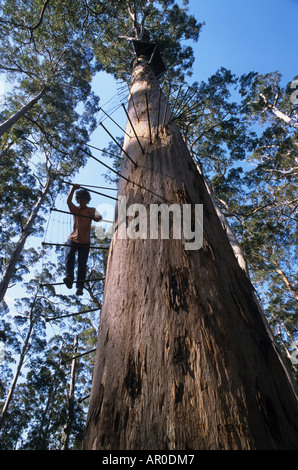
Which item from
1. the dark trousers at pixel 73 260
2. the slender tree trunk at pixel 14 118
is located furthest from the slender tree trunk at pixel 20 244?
the dark trousers at pixel 73 260

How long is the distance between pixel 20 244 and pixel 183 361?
34.3 feet

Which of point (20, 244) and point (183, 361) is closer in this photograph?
point (183, 361)

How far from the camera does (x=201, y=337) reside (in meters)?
0.75

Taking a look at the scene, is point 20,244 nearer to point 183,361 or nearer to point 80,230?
point 80,230

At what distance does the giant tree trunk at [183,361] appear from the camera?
1.98 ft

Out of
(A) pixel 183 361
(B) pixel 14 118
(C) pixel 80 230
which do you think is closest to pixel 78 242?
(C) pixel 80 230

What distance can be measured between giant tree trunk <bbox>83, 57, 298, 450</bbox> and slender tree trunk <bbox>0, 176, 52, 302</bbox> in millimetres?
9086

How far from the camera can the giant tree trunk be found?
0.60m

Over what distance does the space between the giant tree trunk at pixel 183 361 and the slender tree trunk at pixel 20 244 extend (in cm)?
909

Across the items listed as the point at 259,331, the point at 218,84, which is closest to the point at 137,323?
the point at 259,331

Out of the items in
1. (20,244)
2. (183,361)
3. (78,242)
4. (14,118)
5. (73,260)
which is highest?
(14,118)

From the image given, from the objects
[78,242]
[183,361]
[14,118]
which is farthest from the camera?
[14,118]

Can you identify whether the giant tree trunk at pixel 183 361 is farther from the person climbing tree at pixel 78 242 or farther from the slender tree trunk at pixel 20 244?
the slender tree trunk at pixel 20 244

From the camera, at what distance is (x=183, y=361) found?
2.31ft
